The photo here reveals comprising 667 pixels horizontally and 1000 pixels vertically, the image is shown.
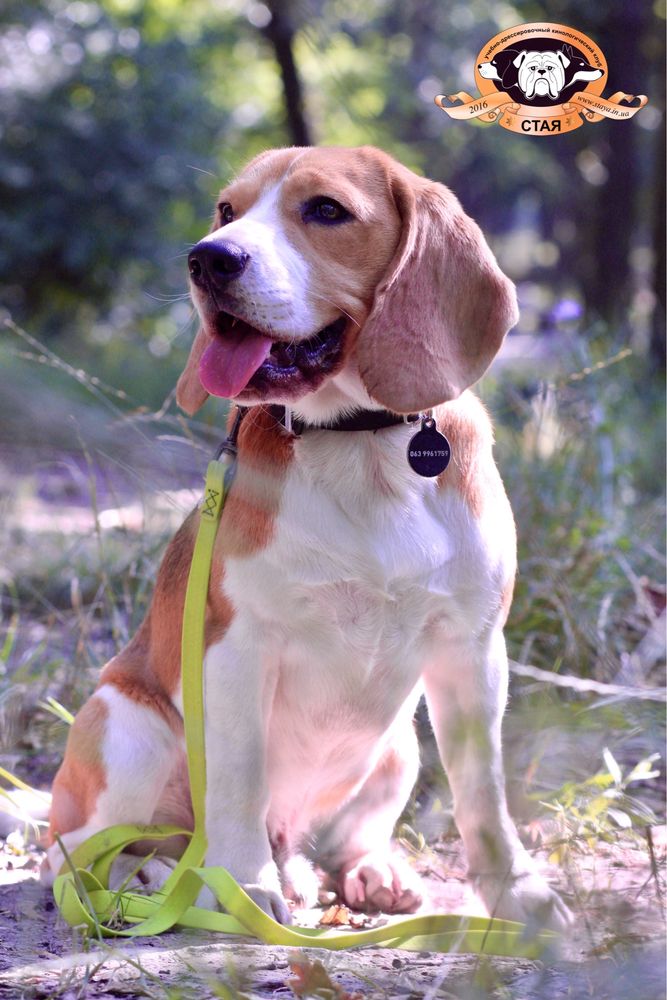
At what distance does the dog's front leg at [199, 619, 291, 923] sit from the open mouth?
20.1 inches

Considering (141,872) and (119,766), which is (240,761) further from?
(141,872)

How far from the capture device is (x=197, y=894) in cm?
252

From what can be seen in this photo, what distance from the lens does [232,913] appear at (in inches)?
94.8

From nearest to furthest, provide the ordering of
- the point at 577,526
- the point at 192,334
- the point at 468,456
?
Answer: the point at 468,456 < the point at 577,526 < the point at 192,334

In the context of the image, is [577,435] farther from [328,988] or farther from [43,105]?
[43,105]

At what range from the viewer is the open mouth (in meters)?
2.46

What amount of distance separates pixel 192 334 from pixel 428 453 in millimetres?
5101

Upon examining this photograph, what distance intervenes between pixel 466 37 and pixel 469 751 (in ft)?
14.7

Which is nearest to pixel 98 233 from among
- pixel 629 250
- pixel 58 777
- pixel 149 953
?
pixel 629 250

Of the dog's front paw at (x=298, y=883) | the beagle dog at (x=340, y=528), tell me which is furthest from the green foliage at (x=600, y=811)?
the dog's front paw at (x=298, y=883)

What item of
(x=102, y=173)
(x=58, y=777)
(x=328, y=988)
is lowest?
(x=102, y=173)

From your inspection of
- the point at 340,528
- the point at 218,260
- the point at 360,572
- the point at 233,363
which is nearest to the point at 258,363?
the point at 233,363

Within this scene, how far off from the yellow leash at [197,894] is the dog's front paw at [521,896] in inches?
7.8

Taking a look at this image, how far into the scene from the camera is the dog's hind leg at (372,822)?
2.91 meters
